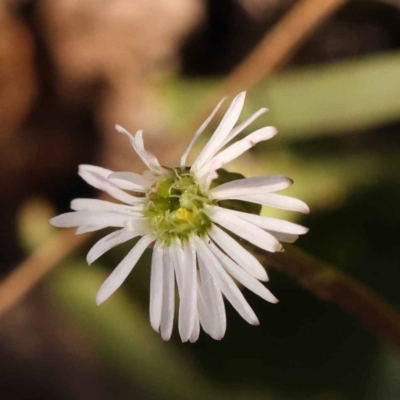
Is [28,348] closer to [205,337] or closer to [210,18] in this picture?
[205,337]

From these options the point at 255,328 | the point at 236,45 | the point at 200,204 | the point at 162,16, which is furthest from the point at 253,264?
the point at 162,16

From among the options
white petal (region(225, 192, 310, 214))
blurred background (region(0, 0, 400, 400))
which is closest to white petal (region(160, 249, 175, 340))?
white petal (region(225, 192, 310, 214))

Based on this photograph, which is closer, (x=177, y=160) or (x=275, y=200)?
(x=275, y=200)

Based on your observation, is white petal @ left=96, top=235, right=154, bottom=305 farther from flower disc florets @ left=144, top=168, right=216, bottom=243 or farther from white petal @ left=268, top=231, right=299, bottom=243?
white petal @ left=268, top=231, right=299, bottom=243

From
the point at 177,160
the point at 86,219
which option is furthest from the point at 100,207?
the point at 177,160

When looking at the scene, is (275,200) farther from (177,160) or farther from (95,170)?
(177,160)
